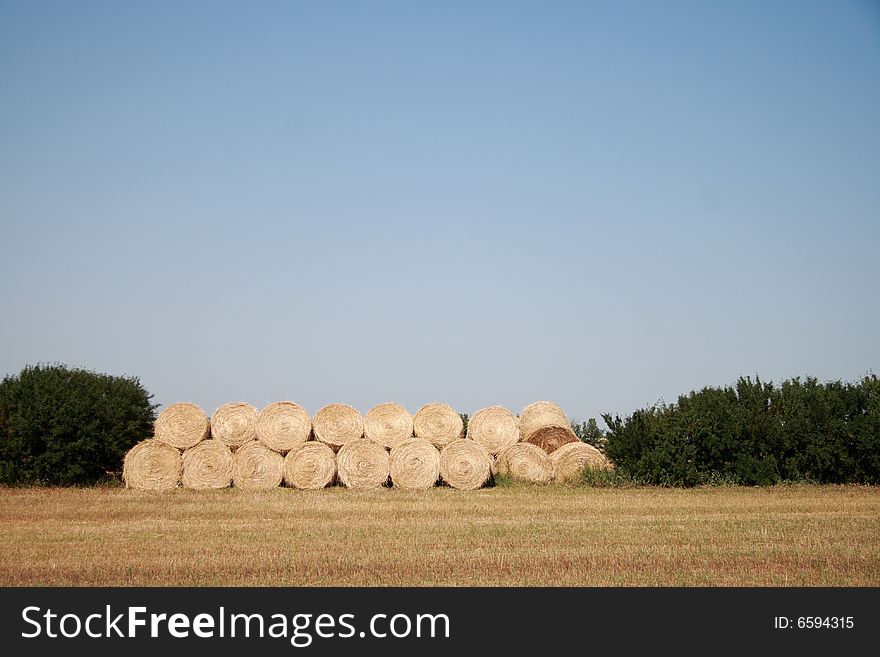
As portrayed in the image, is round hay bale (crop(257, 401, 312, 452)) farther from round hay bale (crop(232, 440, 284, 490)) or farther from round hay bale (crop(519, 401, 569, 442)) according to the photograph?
round hay bale (crop(519, 401, 569, 442))

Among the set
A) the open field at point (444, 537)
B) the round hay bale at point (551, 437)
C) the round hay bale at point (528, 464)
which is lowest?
the open field at point (444, 537)

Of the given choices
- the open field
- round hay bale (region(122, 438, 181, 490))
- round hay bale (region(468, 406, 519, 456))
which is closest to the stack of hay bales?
round hay bale (region(122, 438, 181, 490))

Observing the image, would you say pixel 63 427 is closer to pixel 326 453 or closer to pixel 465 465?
pixel 326 453

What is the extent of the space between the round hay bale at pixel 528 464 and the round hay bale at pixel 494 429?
0.89 meters

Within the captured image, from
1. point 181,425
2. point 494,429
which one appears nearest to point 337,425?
point 181,425

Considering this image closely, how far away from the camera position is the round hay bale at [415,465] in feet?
72.5

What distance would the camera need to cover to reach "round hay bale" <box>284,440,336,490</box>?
72.0ft

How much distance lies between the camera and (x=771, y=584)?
10.5m

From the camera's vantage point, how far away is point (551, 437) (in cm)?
2456

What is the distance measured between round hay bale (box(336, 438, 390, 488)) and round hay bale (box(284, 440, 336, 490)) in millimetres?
253

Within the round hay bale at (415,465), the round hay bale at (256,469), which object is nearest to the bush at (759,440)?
the round hay bale at (415,465)

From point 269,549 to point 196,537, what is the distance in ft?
5.96

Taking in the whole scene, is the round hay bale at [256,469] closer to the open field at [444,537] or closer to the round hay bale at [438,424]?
the open field at [444,537]

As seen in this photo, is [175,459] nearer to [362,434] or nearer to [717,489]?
[362,434]
